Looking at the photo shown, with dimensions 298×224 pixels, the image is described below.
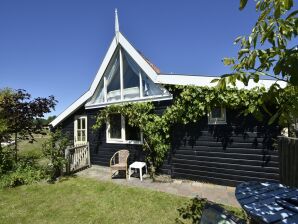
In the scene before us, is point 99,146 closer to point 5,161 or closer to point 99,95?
point 99,95

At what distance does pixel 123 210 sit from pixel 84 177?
3675 millimetres

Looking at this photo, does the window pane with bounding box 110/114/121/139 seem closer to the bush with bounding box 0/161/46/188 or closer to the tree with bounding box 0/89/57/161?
the tree with bounding box 0/89/57/161

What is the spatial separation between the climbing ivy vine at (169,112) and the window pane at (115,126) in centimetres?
52

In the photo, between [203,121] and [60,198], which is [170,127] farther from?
[60,198]

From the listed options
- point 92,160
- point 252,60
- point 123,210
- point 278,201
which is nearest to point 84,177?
point 92,160

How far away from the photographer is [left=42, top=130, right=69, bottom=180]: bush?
8.32m

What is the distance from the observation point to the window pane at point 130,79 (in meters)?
9.16

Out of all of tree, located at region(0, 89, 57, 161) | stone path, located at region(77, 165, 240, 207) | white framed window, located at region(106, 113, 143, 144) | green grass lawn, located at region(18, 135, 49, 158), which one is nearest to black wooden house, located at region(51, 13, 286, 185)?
white framed window, located at region(106, 113, 143, 144)

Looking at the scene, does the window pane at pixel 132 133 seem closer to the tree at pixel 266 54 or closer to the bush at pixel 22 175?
the bush at pixel 22 175

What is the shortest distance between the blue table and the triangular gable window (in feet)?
17.6

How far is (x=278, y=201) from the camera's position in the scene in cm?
249

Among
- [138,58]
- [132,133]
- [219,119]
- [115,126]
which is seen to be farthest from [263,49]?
[115,126]

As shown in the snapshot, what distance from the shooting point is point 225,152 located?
711cm

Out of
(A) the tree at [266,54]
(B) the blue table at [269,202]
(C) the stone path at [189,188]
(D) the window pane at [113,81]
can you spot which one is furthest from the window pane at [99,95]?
(A) the tree at [266,54]
